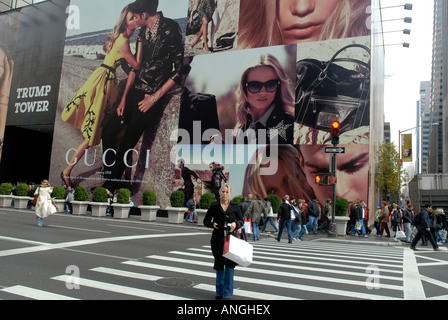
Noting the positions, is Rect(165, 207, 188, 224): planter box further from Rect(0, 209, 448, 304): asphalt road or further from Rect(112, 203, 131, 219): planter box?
Rect(0, 209, 448, 304): asphalt road

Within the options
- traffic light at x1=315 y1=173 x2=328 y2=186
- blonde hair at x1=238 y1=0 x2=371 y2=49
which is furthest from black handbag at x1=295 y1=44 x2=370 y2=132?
traffic light at x1=315 y1=173 x2=328 y2=186

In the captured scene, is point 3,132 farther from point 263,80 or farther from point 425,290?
point 425,290

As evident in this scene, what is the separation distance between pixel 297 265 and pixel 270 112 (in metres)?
16.6

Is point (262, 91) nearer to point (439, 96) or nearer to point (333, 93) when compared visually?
point (333, 93)

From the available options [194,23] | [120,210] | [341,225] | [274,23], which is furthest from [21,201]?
[274,23]

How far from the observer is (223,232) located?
554 cm

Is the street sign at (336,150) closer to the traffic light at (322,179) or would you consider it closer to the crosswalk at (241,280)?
the traffic light at (322,179)

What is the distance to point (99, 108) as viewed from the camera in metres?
31.3

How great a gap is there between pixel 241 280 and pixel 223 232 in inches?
65.7

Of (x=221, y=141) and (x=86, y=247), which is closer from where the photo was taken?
(x=86, y=247)

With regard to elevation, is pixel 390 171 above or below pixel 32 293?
above

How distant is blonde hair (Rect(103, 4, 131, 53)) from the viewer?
31.5 m

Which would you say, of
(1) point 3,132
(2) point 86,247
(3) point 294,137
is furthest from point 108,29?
(2) point 86,247

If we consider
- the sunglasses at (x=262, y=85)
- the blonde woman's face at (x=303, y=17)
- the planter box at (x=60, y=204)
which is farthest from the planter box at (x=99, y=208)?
the blonde woman's face at (x=303, y=17)
